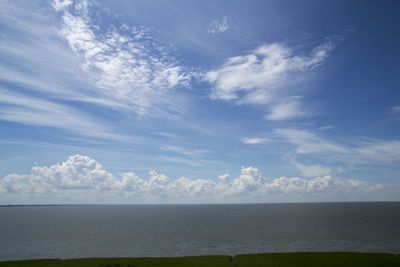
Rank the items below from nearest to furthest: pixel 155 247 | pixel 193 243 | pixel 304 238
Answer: pixel 155 247 < pixel 193 243 < pixel 304 238

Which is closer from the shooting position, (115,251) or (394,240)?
(115,251)

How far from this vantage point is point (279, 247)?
6450 centimetres

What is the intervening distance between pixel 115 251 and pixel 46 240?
114ft

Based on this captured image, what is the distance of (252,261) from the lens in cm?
4850

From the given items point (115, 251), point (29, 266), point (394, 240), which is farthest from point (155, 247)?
point (394, 240)

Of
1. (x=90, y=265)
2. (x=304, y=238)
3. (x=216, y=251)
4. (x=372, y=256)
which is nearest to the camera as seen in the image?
(x=90, y=265)

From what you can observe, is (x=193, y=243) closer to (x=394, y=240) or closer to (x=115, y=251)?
(x=115, y=251)

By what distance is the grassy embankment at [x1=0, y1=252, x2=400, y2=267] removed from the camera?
1820 inches

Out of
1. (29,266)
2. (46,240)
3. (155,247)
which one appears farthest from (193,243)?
(46,240)

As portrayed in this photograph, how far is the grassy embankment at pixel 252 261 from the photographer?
152 feet

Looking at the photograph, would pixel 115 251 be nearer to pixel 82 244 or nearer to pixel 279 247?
pixel 82 244

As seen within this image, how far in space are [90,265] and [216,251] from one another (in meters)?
28.3

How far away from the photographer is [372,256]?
5016 centimetres

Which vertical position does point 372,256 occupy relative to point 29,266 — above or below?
above
